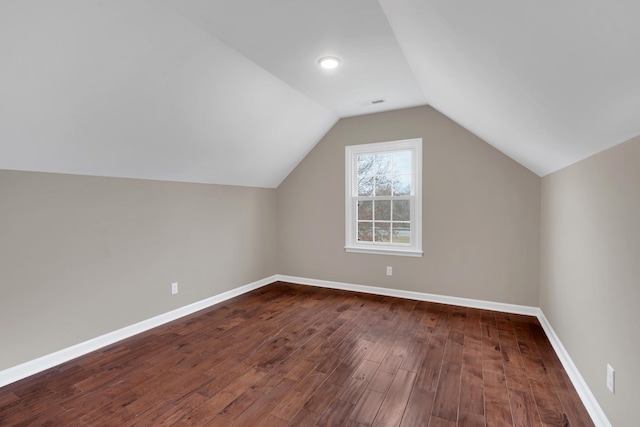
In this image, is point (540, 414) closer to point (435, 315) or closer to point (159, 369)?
point (435, 315)

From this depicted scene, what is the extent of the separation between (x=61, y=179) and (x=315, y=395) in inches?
103

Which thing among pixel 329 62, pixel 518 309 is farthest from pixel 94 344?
→ pixel 518 309

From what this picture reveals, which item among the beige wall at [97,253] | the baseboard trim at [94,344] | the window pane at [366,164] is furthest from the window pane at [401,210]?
the baseboard trim at [94,344]

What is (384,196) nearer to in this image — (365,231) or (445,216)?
(365,231)

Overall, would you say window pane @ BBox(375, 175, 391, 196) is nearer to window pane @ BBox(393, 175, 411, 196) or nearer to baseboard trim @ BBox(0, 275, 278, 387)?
window pane @ BBox(393, 175, 411, 196)

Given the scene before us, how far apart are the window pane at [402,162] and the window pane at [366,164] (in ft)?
1.00

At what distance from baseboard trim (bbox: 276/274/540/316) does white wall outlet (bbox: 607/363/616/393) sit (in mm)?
1970

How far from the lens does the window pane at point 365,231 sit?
176 inches

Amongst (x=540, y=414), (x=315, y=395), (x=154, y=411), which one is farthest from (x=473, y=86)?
(x=154, y=411)

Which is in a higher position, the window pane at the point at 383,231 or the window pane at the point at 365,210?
the window pane at the point at 365,210

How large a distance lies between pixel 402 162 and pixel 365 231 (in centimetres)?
110

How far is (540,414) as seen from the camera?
188 centimetres

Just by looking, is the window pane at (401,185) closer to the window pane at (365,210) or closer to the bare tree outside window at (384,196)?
the bare tree outside window at (384,196)

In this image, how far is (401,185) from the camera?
4.23 metres
